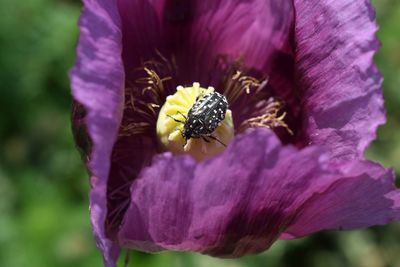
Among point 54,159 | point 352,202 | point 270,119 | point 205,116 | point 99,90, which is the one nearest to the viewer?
point 99,90

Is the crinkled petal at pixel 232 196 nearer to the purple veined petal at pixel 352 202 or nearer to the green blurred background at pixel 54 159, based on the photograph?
the purple veined petal at pixel 352 202

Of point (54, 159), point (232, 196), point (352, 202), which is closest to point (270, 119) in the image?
point (352, 202)

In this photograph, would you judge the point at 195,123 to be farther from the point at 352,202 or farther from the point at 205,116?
the point at 352,202

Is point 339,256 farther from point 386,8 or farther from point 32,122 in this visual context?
point 32,122

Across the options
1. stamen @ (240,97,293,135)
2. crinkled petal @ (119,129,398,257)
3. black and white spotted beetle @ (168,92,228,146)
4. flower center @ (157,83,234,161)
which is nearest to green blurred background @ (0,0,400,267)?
stamen @ (240,97,293,135)

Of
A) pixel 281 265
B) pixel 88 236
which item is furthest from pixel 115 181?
pixel 281 265

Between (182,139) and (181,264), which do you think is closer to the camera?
(182,139)

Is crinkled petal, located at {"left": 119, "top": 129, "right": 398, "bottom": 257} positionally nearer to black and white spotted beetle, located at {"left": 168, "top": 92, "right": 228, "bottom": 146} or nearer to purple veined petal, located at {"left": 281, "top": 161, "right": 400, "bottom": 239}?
purple veined petal, located at {"left": 281, "top": 161, "right": 400, "bottom": 239}
